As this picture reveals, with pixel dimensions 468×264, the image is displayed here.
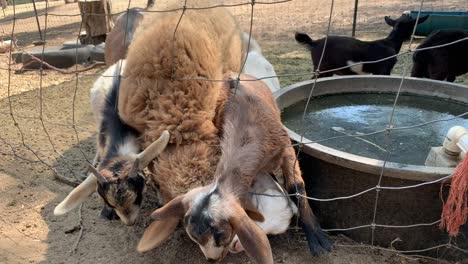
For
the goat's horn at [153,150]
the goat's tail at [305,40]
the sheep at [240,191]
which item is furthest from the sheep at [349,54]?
the goat's horn at [153,150]

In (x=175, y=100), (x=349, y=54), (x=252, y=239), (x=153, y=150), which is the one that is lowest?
(x=349, y=54)

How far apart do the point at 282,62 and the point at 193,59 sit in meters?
4.30

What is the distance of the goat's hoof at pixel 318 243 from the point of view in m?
2.67

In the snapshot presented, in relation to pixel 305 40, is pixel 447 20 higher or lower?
lower

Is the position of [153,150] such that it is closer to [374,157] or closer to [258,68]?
[374,157]

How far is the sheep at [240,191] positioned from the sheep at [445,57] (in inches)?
122

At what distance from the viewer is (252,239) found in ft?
7.06

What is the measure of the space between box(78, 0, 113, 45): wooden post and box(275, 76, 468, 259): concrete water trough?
201 inches

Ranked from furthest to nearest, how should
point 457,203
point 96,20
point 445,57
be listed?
point 96,20 < point 445,57 < point 457,203

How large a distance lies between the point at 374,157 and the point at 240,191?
3.60 ft

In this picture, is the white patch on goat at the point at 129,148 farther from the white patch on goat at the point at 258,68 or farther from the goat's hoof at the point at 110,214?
the white patch on goat at the point at 258,68

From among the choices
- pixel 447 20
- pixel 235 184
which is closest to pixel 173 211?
pixel 235 184

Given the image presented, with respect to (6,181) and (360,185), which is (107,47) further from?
(360,185)

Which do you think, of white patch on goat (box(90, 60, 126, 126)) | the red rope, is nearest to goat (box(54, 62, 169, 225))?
white patch on goat (box(90, 60, 126, 126))
